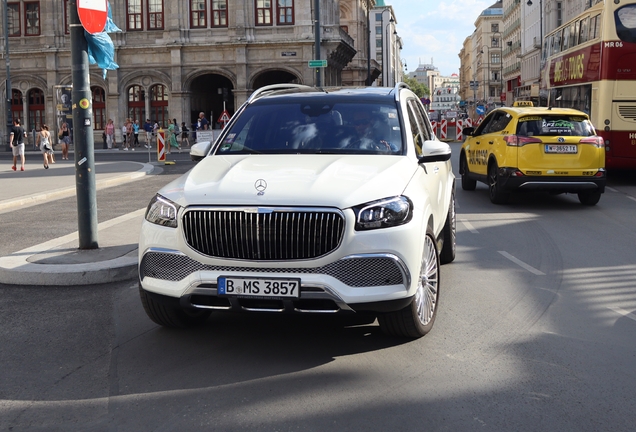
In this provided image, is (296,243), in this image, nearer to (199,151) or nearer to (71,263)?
(199,151)

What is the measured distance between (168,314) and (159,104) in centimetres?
4726

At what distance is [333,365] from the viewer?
4.94 m

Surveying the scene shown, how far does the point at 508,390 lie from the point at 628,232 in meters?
7.21

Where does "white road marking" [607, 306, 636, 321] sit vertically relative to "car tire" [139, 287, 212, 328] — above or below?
below

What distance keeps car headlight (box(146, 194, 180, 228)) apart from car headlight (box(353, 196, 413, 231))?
118cm

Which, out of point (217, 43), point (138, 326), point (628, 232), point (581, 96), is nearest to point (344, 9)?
point (217, 43)

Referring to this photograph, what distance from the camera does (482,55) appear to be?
154875mm

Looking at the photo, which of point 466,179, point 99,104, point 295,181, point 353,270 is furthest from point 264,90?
point 99,104

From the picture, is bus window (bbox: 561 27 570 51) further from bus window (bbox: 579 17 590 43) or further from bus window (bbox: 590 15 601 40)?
bus window (bbox: 590 15 601 40)

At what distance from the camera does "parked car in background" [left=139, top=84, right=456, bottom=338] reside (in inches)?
190

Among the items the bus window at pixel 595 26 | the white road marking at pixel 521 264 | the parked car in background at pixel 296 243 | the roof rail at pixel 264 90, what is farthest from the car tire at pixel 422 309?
the bus window at pixel 595 26

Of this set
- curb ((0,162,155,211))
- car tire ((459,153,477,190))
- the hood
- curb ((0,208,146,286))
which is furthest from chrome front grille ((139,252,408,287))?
car tire ((459,153,477,190))

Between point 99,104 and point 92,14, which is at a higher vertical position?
point 99,104

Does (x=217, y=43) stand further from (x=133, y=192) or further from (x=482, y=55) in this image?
(x=482, y=55)
